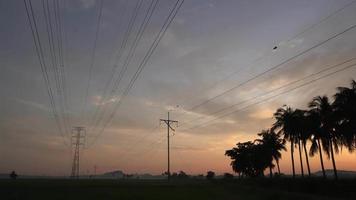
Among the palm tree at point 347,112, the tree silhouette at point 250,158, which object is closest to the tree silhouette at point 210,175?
the tree silhouette at point 250,158

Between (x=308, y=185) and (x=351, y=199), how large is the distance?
1454cm

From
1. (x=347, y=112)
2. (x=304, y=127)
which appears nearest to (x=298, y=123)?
(x=304, y=127)

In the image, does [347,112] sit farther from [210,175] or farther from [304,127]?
[210,175]

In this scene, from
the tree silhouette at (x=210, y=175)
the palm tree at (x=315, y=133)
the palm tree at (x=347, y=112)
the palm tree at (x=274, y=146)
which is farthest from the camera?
the tree silhouette at (x=210, y=175)

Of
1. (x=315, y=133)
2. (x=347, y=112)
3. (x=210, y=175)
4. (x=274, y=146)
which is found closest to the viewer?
(x=347, y=112)

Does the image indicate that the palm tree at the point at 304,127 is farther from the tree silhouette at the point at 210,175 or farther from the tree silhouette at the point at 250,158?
the tree silhouette at the point at 210,175

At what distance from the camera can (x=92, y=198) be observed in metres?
44.8

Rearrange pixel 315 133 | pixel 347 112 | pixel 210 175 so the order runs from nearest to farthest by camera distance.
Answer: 1. pixel 347 112
2. pixel 315 133
3. pixel 210 175

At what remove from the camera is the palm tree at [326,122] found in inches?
2651

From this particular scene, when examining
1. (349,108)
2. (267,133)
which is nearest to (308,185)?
(349,108)

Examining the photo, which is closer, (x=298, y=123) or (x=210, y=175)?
(x=298, y=123)

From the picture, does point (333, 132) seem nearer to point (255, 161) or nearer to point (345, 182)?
point (345, 182)

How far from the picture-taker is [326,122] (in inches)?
2677

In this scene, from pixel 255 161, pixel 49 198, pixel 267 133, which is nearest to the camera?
pixel 49 198
